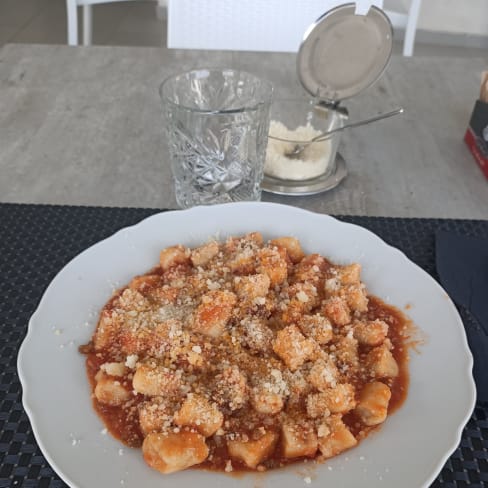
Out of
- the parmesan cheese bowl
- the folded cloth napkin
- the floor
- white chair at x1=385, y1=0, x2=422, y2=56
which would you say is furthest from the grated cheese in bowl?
the floor

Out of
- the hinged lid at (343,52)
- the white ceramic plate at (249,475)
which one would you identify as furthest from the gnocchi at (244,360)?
the hinged lid at (343,52)

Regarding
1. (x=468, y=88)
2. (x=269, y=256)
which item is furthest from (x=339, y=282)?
(x=468, y=88)

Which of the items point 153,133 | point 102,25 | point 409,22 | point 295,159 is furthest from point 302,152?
point 102,25

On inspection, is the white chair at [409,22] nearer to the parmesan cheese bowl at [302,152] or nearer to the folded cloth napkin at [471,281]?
the parmesan cheese bowl at [302,152]

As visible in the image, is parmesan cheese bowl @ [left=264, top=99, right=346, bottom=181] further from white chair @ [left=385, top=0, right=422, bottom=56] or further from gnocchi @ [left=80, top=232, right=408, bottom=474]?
white chair @ [left=385, top=0, right=422, bottom=56]

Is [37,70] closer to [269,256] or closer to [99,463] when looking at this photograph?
[269,256]

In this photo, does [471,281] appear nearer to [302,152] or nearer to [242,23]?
[302,152]
